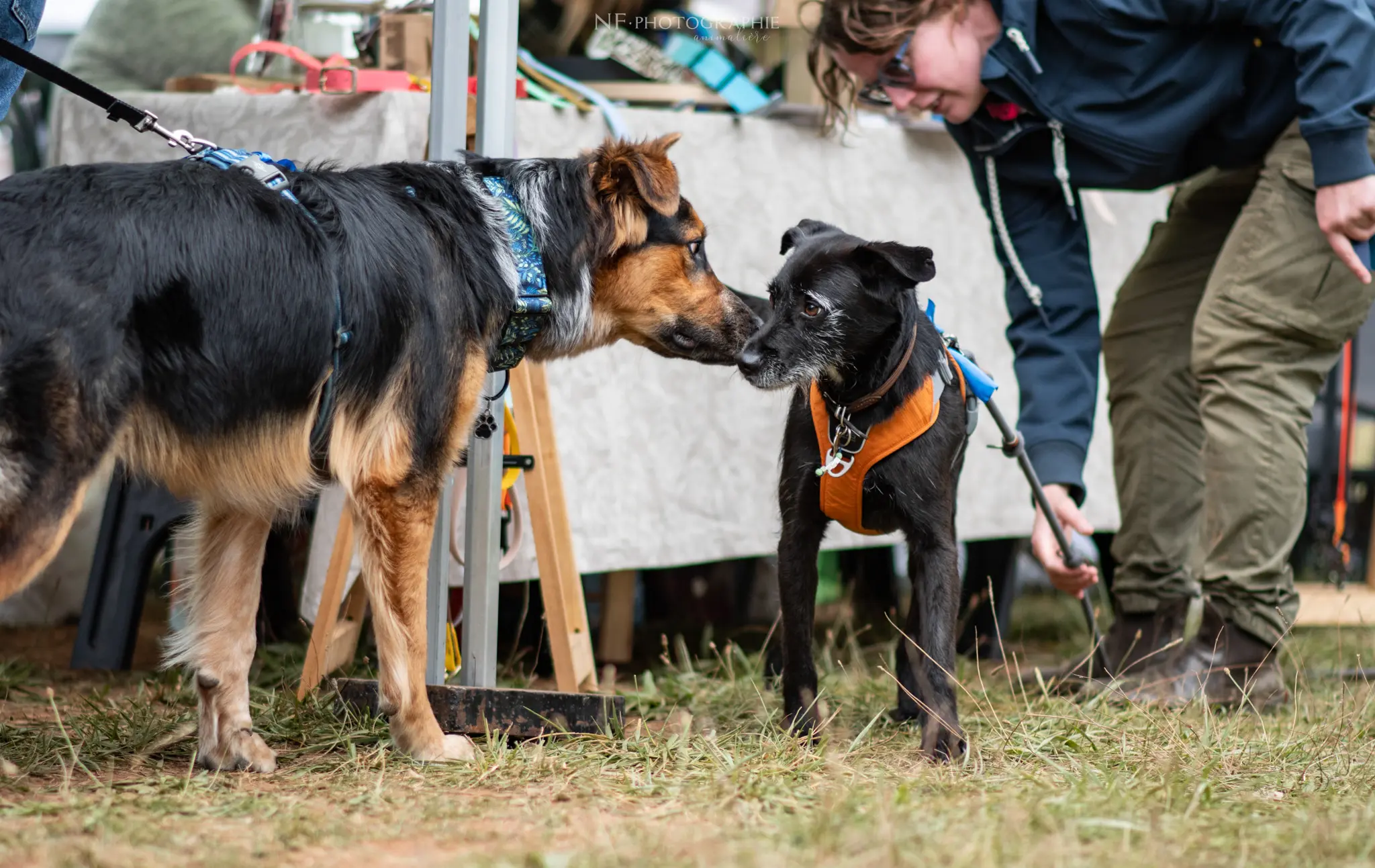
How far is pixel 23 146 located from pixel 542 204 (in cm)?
346

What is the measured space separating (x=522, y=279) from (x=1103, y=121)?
1.78 m

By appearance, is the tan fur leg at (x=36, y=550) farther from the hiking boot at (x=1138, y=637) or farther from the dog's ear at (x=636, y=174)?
the hiking boot at (x=1138, y=637)

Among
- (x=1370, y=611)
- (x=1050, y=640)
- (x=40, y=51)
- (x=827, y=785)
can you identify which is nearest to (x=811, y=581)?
(x=827, y=785)

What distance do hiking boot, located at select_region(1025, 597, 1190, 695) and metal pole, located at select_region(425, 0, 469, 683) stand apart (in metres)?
2.01

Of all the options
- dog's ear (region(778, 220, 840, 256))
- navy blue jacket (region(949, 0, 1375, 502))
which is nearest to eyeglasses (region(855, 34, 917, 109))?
navy blue jacket (region(949, 0, 1375, 502))

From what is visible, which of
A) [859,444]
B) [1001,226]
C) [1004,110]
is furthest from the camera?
[1001,226]

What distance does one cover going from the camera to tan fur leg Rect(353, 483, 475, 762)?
2.76m

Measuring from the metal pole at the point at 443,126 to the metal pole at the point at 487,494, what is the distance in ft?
0.18

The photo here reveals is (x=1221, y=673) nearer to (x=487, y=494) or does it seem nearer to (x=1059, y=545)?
(x=1059, y=545)

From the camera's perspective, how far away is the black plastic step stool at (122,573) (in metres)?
3.85

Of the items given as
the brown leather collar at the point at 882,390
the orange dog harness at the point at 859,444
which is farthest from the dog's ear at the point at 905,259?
the orange dog harness at the point at 859,444

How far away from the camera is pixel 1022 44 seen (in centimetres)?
347

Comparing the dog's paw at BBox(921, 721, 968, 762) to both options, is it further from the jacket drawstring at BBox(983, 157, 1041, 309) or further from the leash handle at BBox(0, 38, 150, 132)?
the leash handle at BBox(0, 38, 150, 132)

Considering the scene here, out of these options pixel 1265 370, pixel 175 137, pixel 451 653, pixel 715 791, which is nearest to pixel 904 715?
pixel 715 791
